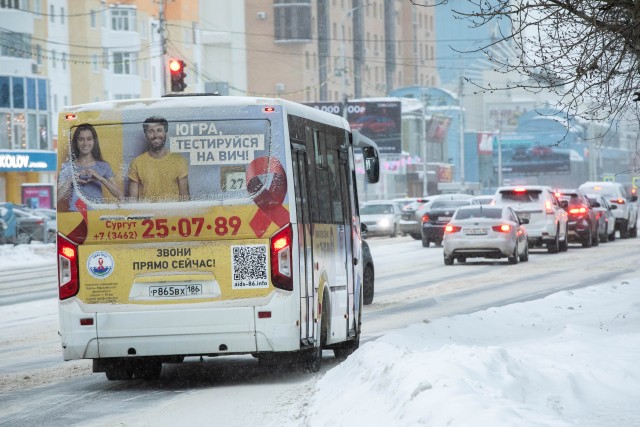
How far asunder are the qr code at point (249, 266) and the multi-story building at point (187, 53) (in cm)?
3430

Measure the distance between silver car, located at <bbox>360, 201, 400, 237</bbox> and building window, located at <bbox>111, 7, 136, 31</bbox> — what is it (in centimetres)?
3857

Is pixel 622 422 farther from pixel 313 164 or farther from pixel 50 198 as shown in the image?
pixel 50 198

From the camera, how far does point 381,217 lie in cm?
6322

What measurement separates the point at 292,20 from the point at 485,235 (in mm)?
92854

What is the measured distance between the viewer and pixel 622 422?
8.94m

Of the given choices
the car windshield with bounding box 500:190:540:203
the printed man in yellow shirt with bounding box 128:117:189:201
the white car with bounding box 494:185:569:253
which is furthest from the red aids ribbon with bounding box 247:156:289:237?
the car windshield with bounding box 500:190:540:203

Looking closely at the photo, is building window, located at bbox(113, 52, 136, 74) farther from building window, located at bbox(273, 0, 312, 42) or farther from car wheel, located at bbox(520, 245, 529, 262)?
car wheel, located at bbox(520, 245, 529, 262)

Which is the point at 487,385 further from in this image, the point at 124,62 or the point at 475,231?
the point at 124,62

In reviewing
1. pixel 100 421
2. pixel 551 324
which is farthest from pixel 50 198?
pixel 100 421

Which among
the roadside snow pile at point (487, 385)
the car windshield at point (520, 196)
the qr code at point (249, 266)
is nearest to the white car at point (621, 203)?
the car windshield at point (520, 196)

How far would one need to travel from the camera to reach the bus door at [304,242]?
13234 mm

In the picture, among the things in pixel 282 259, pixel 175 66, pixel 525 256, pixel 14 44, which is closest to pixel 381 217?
pixel 525 256

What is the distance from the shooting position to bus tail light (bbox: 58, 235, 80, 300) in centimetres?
1293

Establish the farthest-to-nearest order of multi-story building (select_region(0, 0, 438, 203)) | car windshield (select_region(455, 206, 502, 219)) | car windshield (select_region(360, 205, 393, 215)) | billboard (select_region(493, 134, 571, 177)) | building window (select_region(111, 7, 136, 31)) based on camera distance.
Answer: billboard (select_region(493, 134, 571, 177)) < building window (select_region(111, 7, 136, 31)) < multi-story building (select_region(0, 0, 438, 203)) < car windshield (select_region(360, 205, 393, 215)) < car windshield (select_region(455, 206, 502, 219))
